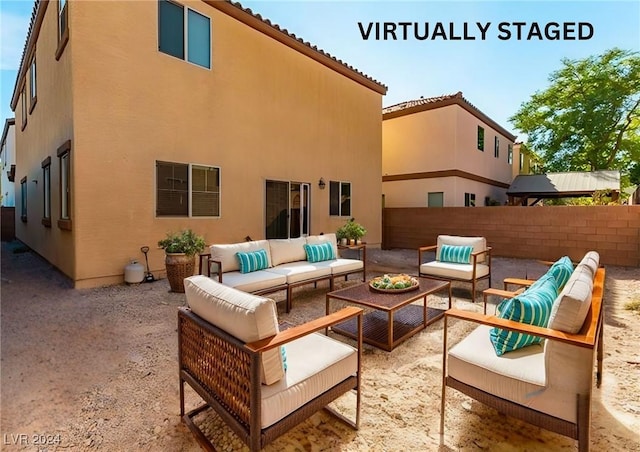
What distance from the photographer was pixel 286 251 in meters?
5.54

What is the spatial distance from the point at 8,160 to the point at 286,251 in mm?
19199

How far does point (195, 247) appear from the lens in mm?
5680

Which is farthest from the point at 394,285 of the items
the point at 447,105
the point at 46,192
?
the point at 447,105

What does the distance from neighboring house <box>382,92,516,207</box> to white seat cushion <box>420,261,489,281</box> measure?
24.3 feet

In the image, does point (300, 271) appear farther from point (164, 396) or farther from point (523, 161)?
point (523, 161)

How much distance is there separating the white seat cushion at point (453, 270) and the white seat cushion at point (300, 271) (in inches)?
71.0

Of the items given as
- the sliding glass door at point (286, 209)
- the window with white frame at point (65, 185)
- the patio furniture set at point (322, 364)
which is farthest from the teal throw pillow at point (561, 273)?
the window with white frame at point (65, 185)

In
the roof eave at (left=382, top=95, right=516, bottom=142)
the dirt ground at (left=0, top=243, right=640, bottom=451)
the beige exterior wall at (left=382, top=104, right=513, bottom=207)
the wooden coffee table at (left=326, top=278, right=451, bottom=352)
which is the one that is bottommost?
the dirt ground at (left=0, top=243, right=640, bottom=451)

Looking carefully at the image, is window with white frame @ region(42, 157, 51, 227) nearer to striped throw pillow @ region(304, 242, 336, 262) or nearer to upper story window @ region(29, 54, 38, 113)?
upper story window @ region(29, 54, 38, 113)

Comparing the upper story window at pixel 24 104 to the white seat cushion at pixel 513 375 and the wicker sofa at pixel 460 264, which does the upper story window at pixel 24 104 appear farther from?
the white seat cushion at pixel 513 375

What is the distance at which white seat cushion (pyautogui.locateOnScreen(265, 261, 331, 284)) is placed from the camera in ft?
15.7

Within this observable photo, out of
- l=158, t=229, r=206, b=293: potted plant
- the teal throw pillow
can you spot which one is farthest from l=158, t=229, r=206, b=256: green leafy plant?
→ the teal throw pillow

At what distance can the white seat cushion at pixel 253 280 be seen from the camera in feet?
14.0

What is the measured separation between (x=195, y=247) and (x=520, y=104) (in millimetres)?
20640
